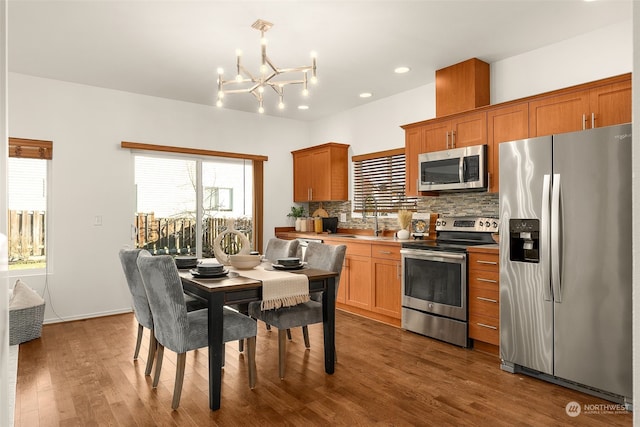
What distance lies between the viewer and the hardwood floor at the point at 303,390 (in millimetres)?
2426

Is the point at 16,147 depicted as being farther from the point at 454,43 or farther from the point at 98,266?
the point at 454,43

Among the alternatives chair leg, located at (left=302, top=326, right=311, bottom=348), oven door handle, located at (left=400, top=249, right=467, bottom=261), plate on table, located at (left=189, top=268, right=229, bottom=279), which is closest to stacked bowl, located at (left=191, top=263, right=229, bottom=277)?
plate on table, located at (left=189, top=268, right=229, bottom=279)

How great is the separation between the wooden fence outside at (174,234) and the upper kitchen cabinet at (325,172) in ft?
Answer: 3.80

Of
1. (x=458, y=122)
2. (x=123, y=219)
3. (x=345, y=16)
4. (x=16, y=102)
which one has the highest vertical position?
(x=345, y=16)

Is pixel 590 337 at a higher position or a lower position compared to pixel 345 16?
lower

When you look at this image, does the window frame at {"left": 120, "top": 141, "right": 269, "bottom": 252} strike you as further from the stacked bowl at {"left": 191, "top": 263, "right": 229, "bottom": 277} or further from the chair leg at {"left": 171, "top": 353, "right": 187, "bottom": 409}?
the chair leg at {"left": 171, "top": 353, "right": 187, "bottom": 409}

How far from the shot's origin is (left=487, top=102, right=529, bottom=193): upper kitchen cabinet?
3.55 m

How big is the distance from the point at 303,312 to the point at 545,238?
5.82 feet

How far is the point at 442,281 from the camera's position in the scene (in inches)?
150

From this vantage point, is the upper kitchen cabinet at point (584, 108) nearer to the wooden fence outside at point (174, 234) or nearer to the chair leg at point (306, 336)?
the chair leg at point (306, 336)

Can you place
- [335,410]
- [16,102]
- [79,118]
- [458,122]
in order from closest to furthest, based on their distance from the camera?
1. [335,410]
2. [458,122]
3. [16,102]
4. [79,118]

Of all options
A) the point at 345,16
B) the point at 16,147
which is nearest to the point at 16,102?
the point at 16,147

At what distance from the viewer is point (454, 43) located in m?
3.64

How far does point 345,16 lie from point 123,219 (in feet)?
11.5
